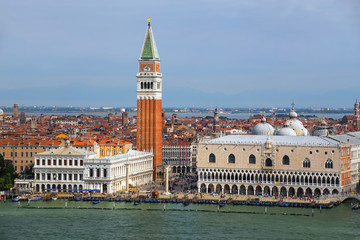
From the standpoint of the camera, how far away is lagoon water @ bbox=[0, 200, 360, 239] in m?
40.6

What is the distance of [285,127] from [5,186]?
20.3 m

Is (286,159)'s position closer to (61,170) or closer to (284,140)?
(284,140)

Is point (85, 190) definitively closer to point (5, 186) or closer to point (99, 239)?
point (5, 186)

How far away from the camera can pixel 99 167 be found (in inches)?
2073

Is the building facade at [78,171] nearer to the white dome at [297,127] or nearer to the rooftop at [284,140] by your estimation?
the rooftop at [284,140]

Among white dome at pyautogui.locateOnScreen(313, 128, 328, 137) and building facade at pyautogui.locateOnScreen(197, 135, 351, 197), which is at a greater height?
white dome at pyautogui.locateOnScreen(313, 128, 328, 137)

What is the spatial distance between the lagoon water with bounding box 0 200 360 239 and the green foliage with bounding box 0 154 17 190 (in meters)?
2.98

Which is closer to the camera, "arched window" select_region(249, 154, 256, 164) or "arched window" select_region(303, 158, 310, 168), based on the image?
"arched window" select_region(303, 158, 310, 168)

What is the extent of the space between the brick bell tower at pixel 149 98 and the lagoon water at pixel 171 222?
468 inches

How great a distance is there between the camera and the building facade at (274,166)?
5072cm

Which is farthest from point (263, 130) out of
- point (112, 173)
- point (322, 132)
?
A: point (112, 173)

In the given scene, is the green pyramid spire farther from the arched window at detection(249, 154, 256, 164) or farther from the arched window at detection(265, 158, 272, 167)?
the arched window at detection(265, 158, 272, 167)

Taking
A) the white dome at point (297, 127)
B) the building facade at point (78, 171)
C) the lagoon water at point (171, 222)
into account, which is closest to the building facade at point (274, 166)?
the lagoon water at point (171, 222)

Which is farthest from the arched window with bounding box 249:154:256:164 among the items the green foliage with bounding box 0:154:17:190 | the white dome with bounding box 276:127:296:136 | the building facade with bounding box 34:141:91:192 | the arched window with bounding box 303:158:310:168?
the green foliage with bounding box 0:154:17:190
